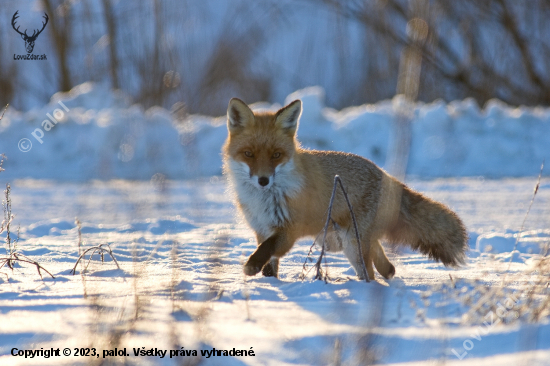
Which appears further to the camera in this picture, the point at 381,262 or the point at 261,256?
the point at 381,262

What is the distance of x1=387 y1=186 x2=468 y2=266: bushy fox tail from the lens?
4211 mm

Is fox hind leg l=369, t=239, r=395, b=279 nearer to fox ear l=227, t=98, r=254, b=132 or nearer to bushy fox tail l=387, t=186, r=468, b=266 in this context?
bushy fox tail l=387, t=186, r=468, b=266

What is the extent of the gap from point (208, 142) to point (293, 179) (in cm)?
736

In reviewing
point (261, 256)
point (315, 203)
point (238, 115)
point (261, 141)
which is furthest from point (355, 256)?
point (238, 115)

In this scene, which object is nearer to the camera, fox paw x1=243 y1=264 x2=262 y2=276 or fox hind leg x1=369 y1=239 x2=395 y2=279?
fox paw x1=243 y1=264 x2=262 y2=276

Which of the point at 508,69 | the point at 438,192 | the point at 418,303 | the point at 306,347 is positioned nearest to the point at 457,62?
the point at 508,69

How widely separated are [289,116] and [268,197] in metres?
0.79

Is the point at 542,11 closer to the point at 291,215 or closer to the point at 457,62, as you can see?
the point at 457,62

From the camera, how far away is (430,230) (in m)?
4.33

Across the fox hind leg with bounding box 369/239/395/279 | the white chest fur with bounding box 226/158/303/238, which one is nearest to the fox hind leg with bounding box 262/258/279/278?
the white chest fur with bounding box 226/158/303/238

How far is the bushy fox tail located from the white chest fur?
921 mm
